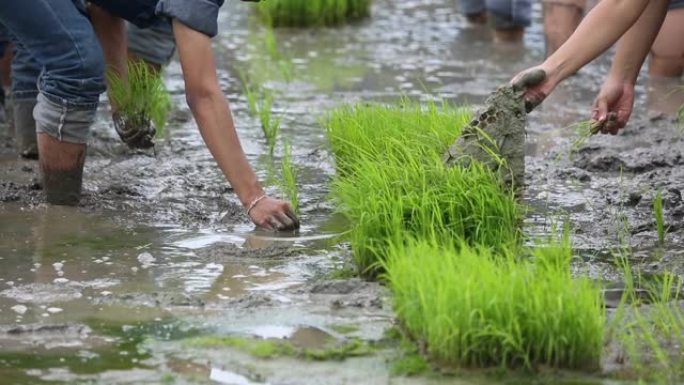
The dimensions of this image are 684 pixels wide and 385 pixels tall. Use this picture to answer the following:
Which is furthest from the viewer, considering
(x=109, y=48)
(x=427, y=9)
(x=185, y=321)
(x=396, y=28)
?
(x=427, y=9)

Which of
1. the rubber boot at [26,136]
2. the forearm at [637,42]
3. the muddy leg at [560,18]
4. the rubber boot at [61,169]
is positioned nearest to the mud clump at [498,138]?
the forearm at [637,42]

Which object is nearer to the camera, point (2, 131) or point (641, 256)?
point (641, 256)

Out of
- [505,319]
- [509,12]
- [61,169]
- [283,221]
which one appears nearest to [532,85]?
[283,221]

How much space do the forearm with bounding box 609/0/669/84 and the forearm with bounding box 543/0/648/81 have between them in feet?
0.96

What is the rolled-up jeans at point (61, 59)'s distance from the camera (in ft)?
14.5

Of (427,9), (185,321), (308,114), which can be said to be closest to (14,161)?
(308,114)

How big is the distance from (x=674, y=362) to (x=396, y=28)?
623cm

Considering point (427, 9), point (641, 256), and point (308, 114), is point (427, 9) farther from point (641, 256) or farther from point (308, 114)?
point (641, 256)

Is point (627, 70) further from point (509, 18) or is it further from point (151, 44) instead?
point (509, 18)

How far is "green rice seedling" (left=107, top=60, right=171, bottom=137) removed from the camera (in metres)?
5.30

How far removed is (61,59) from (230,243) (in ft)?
2.69

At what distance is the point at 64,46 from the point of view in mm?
4441

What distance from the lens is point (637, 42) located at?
432 cm

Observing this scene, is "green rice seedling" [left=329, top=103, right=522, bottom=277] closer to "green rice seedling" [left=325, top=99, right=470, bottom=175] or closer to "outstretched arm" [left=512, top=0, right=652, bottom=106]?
"green rice seedling" [left=325, top=99, right=470, bottom=175]
